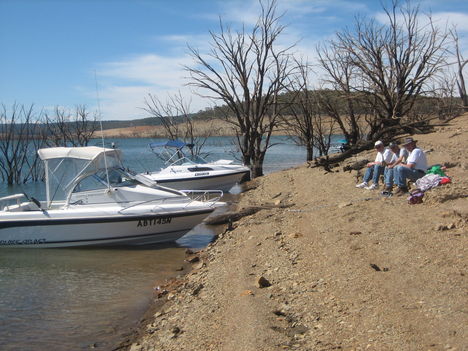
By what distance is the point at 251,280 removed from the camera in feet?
25.5

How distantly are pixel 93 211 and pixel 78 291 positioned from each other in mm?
3557

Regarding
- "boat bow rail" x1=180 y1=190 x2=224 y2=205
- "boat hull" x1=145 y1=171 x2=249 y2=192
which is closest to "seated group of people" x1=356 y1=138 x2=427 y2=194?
"boat bow rail" x1=180 y1=190 x2=224 y2=205

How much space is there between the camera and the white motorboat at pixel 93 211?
12.8m

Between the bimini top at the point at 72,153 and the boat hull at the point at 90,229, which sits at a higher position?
the bimini top at the point at 72,153

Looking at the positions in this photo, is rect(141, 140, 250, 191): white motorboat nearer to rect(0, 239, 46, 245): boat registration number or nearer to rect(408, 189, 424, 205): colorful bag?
rect(0, 239, 46, 245): boat registration number

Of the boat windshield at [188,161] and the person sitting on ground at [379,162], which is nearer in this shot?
the person sitting on ground at [379,162]

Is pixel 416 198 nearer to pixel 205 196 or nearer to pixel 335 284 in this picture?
pixel 335 284

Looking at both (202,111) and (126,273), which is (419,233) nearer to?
(126,273)

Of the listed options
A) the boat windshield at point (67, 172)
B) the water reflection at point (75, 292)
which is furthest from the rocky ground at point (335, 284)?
the boat windshield at point (67, 172)

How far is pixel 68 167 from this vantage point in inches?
529

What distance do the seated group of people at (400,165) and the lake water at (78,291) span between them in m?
4.81

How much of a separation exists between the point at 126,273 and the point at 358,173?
7548 mm

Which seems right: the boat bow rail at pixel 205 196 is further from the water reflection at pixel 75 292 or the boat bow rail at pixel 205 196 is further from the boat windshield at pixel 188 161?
the boat windshield at pixel 188 161

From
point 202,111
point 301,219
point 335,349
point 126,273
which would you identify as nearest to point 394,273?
point 335,349
